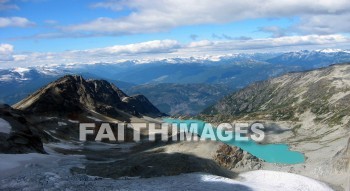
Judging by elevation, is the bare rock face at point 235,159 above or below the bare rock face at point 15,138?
below

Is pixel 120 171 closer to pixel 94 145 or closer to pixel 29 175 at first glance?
pixel 29 175

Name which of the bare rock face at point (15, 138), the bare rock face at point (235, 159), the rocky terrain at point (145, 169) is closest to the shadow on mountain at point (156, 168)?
the rocky terrain at point (145, 169)

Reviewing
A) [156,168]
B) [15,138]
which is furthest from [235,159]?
[15,138]

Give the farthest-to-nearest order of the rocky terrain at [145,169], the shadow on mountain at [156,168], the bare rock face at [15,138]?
the bare rock face at [15,138] < the shadow on mountain at [156,168] < the rocky terrain at [145,169]

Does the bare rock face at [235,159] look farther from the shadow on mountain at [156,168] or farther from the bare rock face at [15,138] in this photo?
the bare rock face at [15,138]

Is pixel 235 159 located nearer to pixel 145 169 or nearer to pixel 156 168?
pixel 156 168

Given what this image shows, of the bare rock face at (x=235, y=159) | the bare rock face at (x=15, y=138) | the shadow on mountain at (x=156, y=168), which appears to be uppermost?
the bare rock face at (x=15, y=138)

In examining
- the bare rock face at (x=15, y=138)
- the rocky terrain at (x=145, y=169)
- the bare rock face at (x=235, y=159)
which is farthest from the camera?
the bare rock face at (x=235, y=159)

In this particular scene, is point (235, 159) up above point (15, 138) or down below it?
below

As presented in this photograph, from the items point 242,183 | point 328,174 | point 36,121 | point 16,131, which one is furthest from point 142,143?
point 242,183

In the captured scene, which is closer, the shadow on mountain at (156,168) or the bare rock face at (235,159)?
the shadow on mountain at (156,168)
